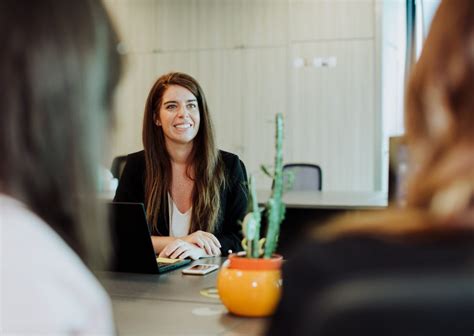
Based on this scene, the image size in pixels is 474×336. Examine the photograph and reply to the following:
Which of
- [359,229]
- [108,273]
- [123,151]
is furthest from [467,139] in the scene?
[123,151]

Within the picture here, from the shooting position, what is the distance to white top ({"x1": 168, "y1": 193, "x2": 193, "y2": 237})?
265 cm

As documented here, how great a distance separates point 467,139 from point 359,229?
130mm

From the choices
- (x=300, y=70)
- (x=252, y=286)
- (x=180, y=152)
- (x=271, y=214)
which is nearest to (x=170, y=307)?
(x=252, y=286)

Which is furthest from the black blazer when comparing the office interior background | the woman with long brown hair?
the office interior background

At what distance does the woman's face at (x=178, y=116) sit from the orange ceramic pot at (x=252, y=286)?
1.30m

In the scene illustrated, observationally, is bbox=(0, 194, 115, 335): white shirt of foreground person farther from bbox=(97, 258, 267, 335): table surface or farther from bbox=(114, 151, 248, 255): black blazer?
bbox=(114, 151, 248, 255): black blazer

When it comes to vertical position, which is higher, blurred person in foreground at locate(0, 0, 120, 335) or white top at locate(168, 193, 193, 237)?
blurred person in foreground at locate(0, 0, 120, 335)

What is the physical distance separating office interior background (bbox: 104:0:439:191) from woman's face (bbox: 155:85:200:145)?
11.2 feet

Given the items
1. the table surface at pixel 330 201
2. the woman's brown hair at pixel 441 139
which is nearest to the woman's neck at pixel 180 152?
the table surface at pixel 330 201

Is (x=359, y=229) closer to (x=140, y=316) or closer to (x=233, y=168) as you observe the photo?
(x=140, y=316)

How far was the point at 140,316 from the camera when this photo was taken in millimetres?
1466

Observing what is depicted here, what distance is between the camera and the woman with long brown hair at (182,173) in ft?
8.64

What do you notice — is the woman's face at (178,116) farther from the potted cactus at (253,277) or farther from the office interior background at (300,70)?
the office interior background at (300,70)

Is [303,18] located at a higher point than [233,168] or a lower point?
higher
